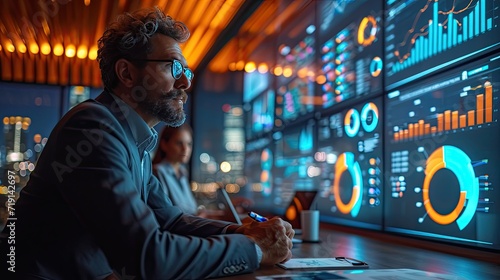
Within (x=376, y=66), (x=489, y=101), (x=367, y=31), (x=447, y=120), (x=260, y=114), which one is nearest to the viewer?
(x=489, y=101)

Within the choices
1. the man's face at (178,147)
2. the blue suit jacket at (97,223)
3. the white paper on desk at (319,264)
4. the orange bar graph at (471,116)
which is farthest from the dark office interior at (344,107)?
the man's face at (178,147)

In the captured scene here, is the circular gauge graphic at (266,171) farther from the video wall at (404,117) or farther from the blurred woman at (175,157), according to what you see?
the blurred woman at (175,157)

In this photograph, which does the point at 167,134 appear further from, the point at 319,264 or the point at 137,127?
the point at 319,264

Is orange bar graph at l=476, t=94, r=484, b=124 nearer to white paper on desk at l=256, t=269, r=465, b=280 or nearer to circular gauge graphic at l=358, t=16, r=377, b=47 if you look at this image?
white paper on desk at l=256, t=269, r=465, b=280

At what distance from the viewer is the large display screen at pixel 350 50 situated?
2816 millimetres

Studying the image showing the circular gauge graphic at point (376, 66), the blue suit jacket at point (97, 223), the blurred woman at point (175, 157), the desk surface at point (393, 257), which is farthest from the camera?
the blurred woman at point (175, 157)

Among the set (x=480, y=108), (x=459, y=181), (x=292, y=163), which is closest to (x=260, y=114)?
(x=292, y=163)

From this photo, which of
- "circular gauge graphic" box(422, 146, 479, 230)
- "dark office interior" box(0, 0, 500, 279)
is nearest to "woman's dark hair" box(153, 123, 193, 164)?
"dark office interior" box(0, 0, 500, 279)

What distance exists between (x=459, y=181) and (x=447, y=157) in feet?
0.42

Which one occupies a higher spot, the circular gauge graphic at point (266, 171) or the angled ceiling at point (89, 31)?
the angled ceiling at point (89, 31)

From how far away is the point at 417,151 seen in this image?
236cm

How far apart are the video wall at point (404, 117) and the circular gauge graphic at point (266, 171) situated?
0.86 meters

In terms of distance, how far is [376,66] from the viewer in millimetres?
2789

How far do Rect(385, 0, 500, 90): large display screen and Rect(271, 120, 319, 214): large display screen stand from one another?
1.25 m
